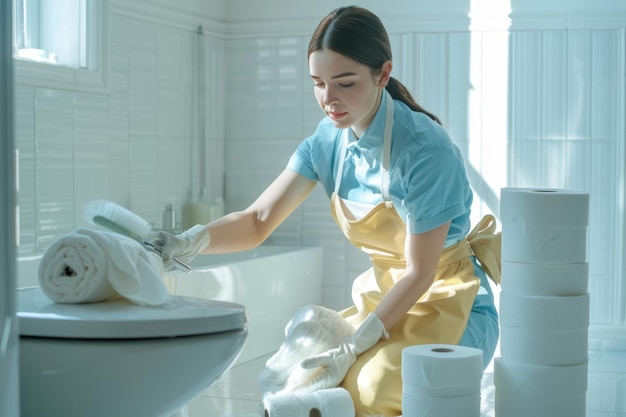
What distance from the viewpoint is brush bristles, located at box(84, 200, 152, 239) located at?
1.79m

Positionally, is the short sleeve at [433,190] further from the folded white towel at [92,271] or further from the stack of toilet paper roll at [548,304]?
the folded white towel at [92,271]

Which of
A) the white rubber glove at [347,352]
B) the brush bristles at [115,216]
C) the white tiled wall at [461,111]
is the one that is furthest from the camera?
the white tiled wall at [461,111]

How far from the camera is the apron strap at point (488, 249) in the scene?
244cm

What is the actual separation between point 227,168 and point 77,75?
1.17 meters

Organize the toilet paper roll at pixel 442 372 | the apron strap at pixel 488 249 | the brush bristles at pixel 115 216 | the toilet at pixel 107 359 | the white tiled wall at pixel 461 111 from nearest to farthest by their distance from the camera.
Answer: the toilet at pixel 107 359 < the brush bristles at pixel 115 216 < the toilet paper roll at pixel 442 372 < the apron strap at pixel 488 249 < the white tiled wall at pixel 461 111

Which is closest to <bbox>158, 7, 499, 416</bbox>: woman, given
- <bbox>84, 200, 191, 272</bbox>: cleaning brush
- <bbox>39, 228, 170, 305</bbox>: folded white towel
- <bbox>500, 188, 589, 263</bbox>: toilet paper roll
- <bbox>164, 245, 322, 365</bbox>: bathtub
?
<bbox>84, 200, 191, 272</bbox>: cleaning brush

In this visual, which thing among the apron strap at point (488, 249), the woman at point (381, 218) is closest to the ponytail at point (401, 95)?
the woman at point (381, 218)

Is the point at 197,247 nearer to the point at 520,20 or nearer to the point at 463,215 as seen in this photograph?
the point at 463,215

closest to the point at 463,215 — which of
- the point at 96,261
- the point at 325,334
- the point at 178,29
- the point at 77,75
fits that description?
the point at 325,334

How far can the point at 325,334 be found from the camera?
2.22m

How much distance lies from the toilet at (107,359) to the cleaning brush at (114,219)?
0.37 metres

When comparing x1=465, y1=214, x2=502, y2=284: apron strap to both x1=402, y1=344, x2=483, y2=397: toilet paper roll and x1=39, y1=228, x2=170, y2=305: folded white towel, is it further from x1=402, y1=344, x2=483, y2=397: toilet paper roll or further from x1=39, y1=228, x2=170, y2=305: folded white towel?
x1=39, y1=228, x2=170, y2=305: folded white towel

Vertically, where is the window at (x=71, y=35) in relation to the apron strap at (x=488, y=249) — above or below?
above

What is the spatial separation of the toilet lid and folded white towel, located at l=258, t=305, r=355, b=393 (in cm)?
68
